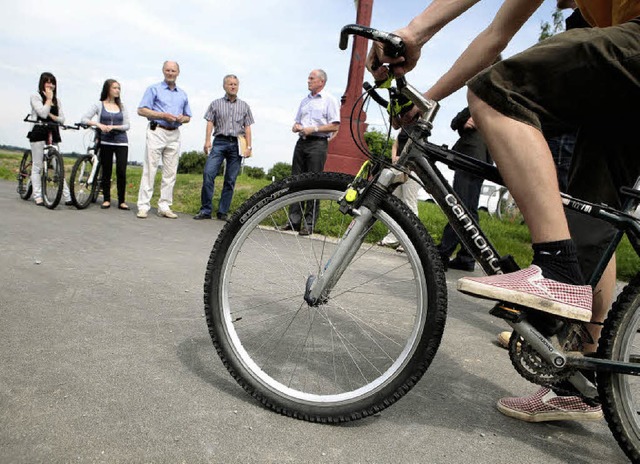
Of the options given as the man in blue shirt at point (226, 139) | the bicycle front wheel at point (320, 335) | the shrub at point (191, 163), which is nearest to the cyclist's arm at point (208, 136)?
the man in blue shirt at point (226, 139)

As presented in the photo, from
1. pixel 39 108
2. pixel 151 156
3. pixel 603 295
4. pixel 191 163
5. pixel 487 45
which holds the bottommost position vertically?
pixel 191 163

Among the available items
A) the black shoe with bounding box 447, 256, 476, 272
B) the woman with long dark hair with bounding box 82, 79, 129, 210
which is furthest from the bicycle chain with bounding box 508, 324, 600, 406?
the woman with long dark hair with bounding box 82, 79, 129, 210

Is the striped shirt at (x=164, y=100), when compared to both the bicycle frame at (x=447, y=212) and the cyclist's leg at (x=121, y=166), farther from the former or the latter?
the bicycle frame at (x=447, y=212)

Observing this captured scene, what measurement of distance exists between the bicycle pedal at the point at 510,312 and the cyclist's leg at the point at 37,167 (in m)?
8.60

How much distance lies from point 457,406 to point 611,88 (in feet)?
4.76

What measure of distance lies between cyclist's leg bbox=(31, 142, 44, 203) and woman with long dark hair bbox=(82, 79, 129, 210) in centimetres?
95

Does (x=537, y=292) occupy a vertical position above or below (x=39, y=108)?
below

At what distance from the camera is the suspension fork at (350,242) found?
224 centimetres

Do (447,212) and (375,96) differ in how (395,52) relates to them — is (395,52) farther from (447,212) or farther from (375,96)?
(447,212)

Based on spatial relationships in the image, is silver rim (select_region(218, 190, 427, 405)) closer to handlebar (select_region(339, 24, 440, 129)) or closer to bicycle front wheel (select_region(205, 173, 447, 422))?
bicycle front wheel (select_region(205, 173, 447, 422))

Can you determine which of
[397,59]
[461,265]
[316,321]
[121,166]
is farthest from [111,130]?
[397,59]

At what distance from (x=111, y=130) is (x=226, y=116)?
183cm

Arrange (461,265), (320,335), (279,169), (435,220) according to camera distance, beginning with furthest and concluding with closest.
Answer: (279,169), (435,220), (461,265), (320,335)

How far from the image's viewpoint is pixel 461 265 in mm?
6238
